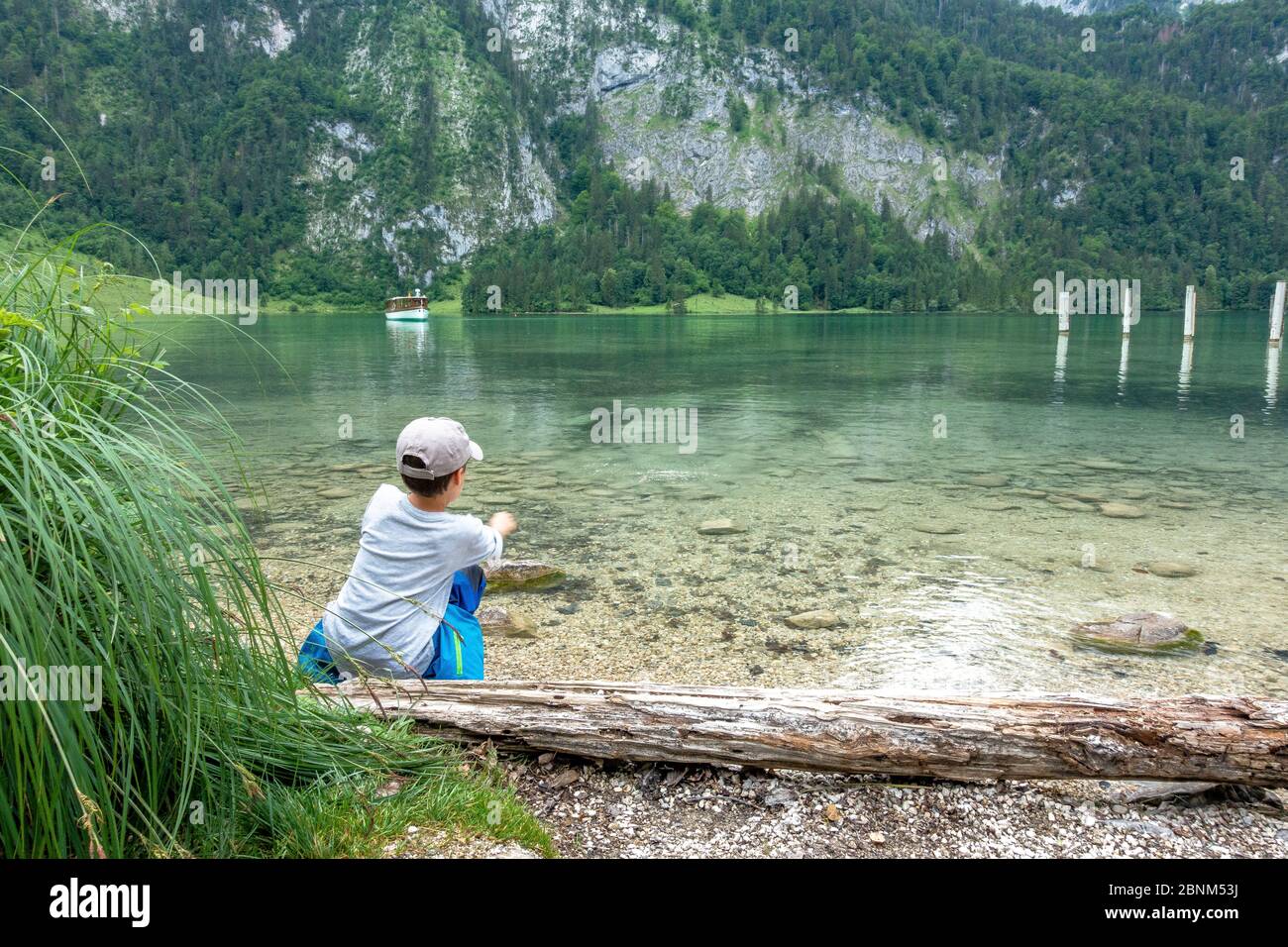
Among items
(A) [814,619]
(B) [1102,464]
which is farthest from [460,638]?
(B) [1102,464]

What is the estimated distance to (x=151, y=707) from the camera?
9.61ft

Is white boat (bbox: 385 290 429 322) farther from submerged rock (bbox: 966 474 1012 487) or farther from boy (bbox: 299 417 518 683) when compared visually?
boy (bbox: 299 417 518 683)

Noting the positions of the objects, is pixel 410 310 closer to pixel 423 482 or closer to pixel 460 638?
pixel 460 638

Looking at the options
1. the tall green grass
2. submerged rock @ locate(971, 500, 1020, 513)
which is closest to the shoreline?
the tall green grass

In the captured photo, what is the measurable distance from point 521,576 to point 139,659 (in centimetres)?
717

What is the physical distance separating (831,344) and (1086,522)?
6237 cm

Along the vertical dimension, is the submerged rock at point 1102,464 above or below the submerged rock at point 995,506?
above

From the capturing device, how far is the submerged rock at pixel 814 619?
8664mm

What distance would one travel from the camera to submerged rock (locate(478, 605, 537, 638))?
840cm

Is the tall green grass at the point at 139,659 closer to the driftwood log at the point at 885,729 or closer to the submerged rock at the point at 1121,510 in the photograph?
the driftwood log at the point at 885,729

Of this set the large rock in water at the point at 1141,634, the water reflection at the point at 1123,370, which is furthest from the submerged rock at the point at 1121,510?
the water reflection at the point at 1123,370

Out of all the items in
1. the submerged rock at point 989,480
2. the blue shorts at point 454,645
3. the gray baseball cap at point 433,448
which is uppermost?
the gray baseball cap at point 433,448

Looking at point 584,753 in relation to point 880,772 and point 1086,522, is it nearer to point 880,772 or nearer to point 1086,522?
point 880,772
